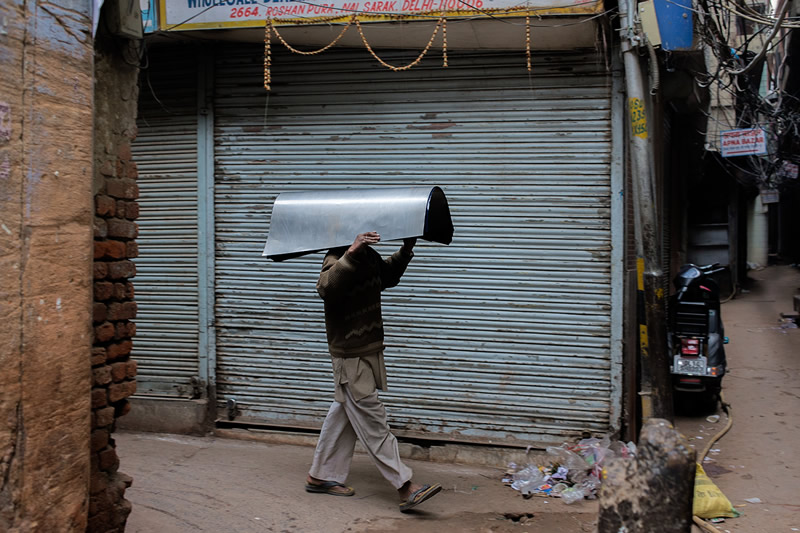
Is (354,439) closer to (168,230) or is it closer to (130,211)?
(130,211)

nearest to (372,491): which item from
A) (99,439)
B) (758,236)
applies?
(99,439)

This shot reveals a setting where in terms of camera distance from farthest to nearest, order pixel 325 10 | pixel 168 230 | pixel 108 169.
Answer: pixel 168 230
pixel 325 10
pixel 108 169

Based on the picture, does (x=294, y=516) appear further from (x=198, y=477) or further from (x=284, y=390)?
(x=284, y=390)

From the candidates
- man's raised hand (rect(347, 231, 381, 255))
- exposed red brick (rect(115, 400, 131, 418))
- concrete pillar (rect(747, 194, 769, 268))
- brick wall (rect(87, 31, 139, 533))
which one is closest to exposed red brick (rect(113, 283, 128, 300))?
brick wall (rect(87, 31, 139, 533))

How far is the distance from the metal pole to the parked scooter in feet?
6.45

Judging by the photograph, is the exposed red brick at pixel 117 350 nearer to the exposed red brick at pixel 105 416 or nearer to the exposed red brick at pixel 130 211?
the exposed red brick at pixel 105 416

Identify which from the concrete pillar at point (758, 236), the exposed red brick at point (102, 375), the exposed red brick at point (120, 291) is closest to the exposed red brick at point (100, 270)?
the exposed red brick at point (120, 291)

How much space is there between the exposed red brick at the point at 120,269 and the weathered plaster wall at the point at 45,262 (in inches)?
15.7

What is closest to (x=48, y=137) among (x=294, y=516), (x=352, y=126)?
(x=294, y=516)

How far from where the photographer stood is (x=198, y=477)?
4945mm

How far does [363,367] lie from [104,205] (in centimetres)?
183

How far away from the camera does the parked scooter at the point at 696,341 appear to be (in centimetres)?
648

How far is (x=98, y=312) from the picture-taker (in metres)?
3.43

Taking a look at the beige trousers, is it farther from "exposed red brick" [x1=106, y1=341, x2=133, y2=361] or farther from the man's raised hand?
"exposed red brick" [x1=106, y1=341, x2=133, y2=361]
